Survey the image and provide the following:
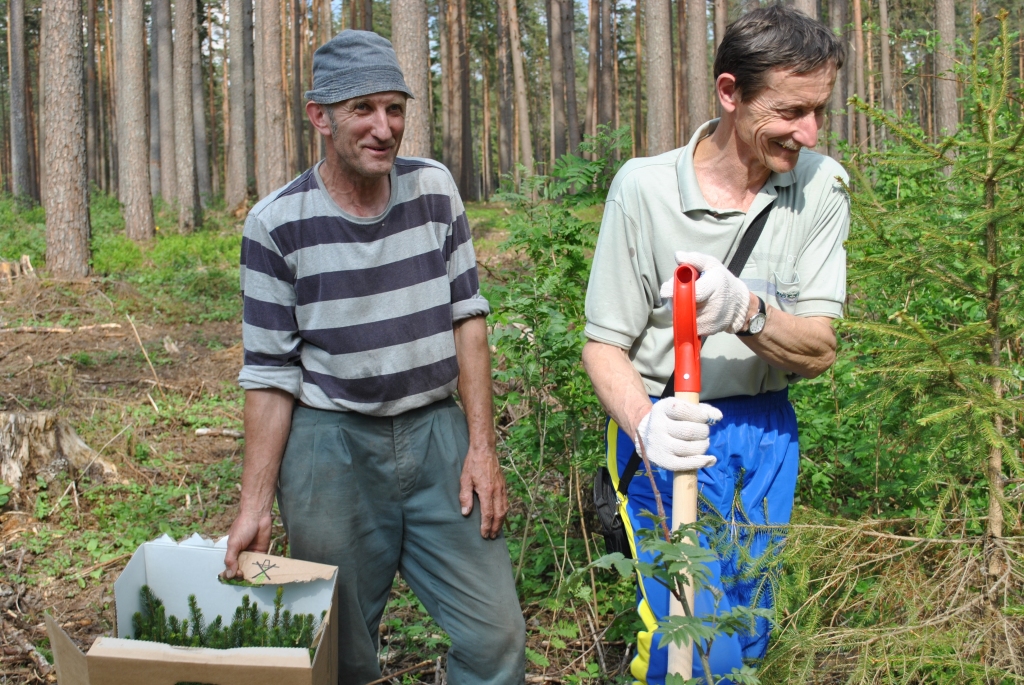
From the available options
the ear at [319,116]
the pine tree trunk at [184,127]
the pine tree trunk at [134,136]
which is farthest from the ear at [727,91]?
the pine tree trunk at [184,127]

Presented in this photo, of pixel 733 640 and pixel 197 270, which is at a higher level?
pixel 197 270

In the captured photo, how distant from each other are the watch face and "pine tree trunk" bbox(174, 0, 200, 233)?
16.7 meters

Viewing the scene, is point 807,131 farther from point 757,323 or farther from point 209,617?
point 209,617

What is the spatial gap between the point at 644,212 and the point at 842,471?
2.33m

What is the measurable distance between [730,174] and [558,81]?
2320 cm

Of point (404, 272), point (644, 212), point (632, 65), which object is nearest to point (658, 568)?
point (644, 212)

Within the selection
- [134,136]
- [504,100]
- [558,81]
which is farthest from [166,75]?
[504,100]

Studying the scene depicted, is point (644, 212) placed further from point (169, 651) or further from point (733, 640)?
point (169, 651)

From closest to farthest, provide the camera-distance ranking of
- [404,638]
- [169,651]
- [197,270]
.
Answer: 1. [169,651]
2. [404,638]
3. [197,270]

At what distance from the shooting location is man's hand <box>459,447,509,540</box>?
2613mm

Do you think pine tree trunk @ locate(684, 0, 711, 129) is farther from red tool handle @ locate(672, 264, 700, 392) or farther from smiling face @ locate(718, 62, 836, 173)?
red tool handle @ locate(672, 264, 700, 392)

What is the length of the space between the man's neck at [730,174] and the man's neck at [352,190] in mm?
944

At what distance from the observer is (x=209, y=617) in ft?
8.30

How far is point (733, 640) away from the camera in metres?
2.30
